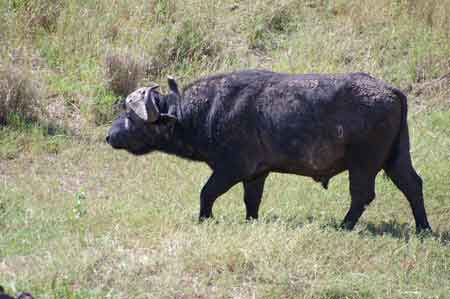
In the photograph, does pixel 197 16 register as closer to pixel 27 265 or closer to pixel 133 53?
pixel 133 53

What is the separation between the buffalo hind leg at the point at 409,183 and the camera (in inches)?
408

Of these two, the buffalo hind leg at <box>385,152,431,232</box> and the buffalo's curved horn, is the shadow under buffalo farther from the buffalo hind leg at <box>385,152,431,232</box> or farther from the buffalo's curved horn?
the buffalo's curved horn

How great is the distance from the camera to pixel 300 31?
17.0 m

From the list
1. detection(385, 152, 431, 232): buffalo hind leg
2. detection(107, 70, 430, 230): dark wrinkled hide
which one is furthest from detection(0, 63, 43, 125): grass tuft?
detection(385, 152, 431, 232): buffalo hind leg

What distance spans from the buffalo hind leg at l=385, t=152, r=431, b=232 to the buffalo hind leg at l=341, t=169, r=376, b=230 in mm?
365

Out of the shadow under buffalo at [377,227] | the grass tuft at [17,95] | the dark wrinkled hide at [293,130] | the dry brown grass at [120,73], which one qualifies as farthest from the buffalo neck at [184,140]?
the dry brown grass at [120,73]

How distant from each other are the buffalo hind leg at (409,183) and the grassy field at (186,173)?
252mm

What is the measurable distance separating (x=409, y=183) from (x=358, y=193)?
2.02 ft

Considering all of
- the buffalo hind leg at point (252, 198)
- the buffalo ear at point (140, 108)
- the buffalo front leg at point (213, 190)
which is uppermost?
the buffalo ear at point (140, 108)

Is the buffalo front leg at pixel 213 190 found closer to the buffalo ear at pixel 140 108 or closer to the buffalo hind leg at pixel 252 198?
the buffalo hind leg at pixel 252 198

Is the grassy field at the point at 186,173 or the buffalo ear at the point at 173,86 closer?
the grassy field at the point at 186,173

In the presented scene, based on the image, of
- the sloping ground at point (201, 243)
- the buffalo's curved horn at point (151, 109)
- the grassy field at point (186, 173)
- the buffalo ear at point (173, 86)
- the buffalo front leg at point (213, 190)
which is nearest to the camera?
the sloping ground at point (201, 243)

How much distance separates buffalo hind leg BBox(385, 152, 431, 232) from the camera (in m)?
10.4

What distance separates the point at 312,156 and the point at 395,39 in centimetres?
717
